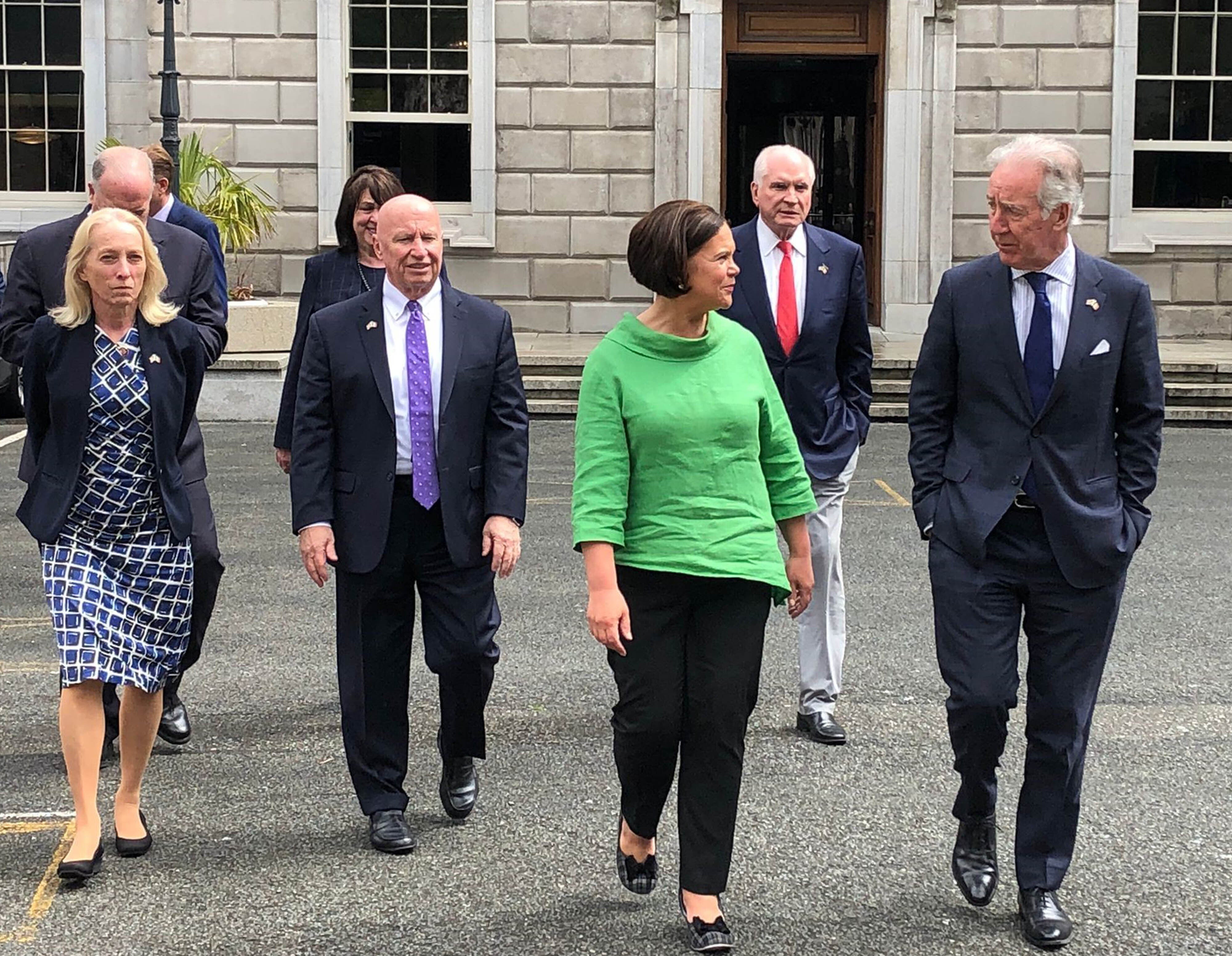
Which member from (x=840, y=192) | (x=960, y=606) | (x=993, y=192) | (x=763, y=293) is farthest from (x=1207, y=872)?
(x=840, y=192)

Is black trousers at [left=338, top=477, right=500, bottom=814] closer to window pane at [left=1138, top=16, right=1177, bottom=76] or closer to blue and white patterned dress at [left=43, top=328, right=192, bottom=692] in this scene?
blue and white patterned dress at [left=43, top=328, right=192, bottom=692]

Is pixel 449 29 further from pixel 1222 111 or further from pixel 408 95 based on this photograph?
pixel 1222 111

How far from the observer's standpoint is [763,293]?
21.4 feet

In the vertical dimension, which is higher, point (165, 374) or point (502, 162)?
point (502, 162)

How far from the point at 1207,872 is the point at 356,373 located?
9.00 feet

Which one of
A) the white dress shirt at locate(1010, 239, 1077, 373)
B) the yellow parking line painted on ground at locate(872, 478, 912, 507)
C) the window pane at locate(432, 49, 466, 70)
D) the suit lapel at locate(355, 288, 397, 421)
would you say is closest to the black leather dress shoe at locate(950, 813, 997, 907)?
the white dress shirt at locate(1010, 239, 1077, 373)

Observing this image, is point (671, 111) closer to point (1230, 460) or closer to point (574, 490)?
point (1230, 460)

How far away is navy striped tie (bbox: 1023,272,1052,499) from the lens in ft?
15.6

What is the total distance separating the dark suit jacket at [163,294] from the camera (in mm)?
6090

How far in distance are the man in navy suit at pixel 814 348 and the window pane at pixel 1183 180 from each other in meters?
14.7

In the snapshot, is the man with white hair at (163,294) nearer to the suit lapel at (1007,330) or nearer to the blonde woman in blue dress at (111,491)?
the blonde woman in blue dress at (111,491)

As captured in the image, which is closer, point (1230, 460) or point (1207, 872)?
point (1207, 872)

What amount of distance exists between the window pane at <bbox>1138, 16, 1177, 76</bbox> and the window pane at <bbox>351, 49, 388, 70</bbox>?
806 centimetres

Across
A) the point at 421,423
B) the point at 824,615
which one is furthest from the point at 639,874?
the point at 824,615
